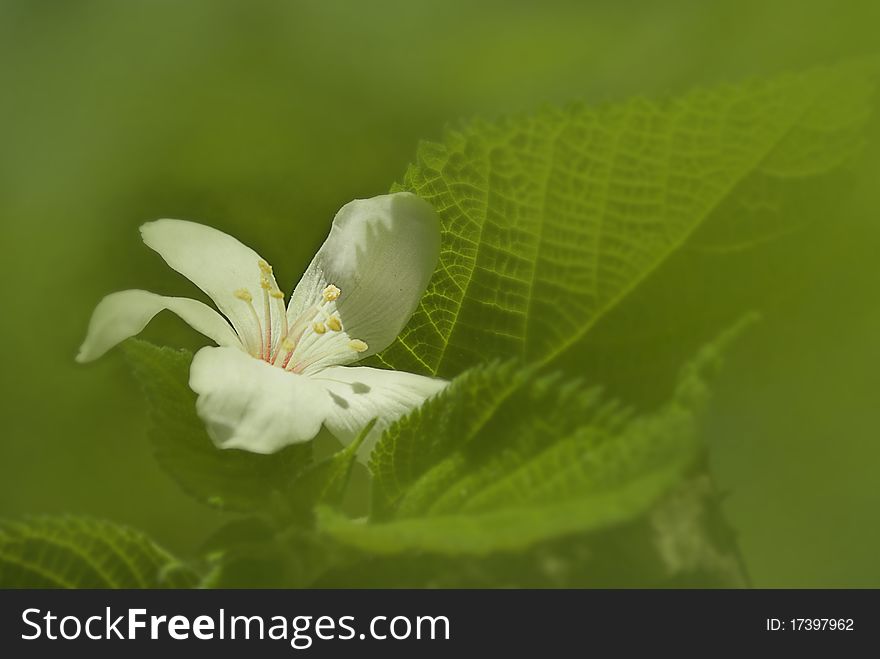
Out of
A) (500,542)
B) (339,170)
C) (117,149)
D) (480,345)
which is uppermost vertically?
(117,149)

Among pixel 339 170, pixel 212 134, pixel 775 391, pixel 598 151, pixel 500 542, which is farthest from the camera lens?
pixel 212 134

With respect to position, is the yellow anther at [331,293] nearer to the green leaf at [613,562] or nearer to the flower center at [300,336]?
the flower center at [300,336]

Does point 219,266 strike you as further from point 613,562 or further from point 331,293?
point 613,562

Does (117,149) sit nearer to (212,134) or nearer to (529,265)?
(212,134)

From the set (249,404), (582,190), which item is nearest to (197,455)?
(249,404)

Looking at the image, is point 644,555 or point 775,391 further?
point 775,391

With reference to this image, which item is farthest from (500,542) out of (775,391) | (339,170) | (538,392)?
(339,170)

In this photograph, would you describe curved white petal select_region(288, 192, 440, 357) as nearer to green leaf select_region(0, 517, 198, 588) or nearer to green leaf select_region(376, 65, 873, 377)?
green leaf select_region(376, 65, 873, 377)

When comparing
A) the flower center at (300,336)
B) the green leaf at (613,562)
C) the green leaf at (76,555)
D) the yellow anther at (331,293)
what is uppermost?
the yellow anther at (331,293)

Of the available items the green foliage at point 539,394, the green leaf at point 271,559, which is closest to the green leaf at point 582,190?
the green foliage at point 539,394
